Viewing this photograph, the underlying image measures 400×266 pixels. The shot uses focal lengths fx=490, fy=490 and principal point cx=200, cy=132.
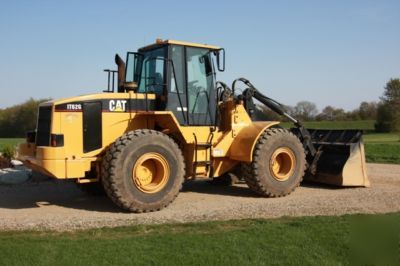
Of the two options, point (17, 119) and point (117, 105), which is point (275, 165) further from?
point (17, 119)

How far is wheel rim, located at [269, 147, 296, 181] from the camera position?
10.8 metres

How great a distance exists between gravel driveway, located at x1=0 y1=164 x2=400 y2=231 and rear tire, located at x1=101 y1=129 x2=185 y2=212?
0.94 ft

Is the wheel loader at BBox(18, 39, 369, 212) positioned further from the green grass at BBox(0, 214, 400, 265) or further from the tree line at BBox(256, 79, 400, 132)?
the tree line at BBox(256, 79, 400, 132)

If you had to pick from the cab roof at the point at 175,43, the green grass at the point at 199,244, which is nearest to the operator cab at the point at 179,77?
the cab roof at the point at 175,43

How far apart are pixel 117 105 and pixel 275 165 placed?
12.6 feet

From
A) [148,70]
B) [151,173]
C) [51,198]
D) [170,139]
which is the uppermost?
[148,70]

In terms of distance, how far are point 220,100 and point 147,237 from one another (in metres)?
4.99

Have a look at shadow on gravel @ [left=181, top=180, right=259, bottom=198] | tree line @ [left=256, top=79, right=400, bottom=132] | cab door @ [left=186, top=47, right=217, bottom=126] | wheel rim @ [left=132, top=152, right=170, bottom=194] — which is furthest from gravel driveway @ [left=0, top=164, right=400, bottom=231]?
tree line @ [left=256, top=79, right=400, bottom=132]

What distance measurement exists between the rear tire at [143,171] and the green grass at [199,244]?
133 centimetres

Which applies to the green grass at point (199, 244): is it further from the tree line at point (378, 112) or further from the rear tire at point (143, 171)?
the tree line at point (378, 112)

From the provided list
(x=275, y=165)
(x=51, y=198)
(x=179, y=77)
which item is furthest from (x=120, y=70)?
(x=275, y=165)

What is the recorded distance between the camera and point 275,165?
1103cm

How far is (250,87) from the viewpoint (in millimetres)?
11625

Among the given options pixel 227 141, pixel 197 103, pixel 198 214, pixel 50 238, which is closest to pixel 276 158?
pixel 227 141
